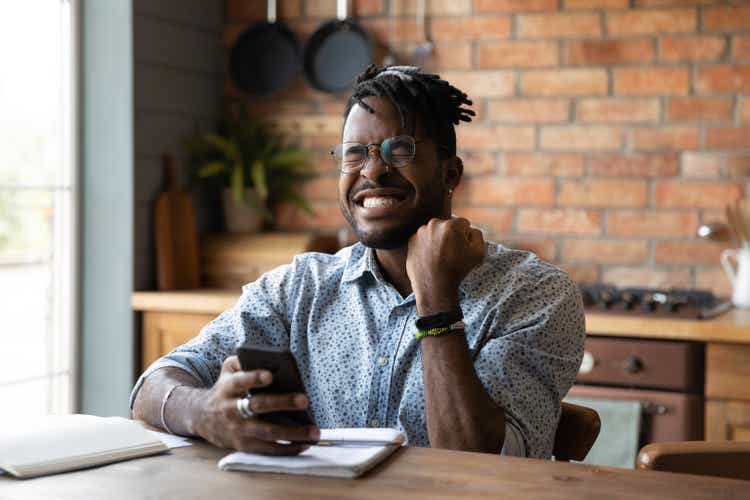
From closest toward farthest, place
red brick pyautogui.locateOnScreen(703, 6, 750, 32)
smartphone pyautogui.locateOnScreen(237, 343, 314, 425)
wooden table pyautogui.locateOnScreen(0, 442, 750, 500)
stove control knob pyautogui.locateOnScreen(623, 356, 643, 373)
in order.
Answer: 1. wooden table pyautogui.locateOnScreen(0, 442, 750, 500)
2. smartphone pyautogui.locateOnScreen(237, 343, 314, 425)
3. stove control knob pyautogui.locateOnScreen(623, 356, 643, 373)
4. red brick pyautogui.locateOnScreen(703, 6, 750, 32)

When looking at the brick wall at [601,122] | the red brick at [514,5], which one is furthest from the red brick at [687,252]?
the red brick at [514,5]

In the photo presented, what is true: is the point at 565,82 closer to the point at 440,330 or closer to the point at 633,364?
the point at 633,364

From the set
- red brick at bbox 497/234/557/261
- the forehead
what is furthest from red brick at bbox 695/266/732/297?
the forehead

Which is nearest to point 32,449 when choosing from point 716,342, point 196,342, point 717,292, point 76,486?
point 76,486

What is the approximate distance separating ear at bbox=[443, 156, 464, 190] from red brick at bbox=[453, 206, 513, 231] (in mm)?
1488

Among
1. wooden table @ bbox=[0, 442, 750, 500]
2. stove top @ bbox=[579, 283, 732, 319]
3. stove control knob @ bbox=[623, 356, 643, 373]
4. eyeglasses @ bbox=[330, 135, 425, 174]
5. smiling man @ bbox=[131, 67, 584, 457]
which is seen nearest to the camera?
wooden table @ bbox=[0, 442, 750, 500]

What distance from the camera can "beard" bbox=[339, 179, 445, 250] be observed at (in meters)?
1.94

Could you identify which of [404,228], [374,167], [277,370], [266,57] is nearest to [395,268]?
[404,228]

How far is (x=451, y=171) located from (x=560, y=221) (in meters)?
1.51

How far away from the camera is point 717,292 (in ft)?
10.9

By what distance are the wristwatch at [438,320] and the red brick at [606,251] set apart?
1.80m

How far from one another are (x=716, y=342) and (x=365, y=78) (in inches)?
53.2

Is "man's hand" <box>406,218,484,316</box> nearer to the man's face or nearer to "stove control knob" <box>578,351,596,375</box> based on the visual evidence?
the man's face

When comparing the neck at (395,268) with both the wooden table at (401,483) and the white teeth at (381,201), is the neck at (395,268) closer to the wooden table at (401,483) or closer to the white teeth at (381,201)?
the white teeth at (381,201)
